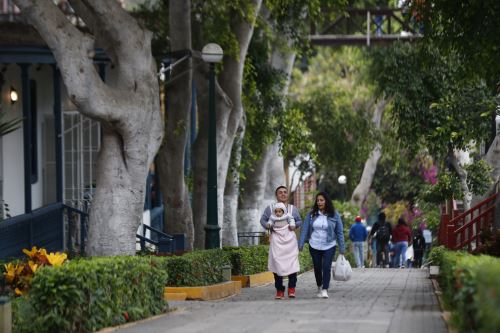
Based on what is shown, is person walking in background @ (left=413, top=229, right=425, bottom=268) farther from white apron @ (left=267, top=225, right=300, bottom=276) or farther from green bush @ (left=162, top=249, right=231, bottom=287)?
white apron @ (left=267, top=225, right=300, bottom=276)

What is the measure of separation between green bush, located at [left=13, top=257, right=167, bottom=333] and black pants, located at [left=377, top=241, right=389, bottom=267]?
2480 centimetres

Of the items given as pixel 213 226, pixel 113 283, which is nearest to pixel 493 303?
pixel 113 283

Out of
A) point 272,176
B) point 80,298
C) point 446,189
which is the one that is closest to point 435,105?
point 446,189

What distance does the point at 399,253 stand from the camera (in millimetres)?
38469

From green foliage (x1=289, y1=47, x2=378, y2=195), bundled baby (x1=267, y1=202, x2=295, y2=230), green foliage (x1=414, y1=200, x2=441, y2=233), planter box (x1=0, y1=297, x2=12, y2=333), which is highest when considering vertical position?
green foliage (x1=289, y1=47, x2=378, y2=195)

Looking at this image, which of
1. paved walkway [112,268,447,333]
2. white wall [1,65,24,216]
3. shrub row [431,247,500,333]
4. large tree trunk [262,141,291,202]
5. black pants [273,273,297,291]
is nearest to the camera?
shrub row [431,247,500,333]

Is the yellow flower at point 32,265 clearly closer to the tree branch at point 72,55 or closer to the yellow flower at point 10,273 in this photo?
the yellow flower at point 10,273

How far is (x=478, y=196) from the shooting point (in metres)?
29.9

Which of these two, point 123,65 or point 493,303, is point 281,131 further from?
point 493,303

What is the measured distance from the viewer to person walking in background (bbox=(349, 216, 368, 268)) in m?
37.9

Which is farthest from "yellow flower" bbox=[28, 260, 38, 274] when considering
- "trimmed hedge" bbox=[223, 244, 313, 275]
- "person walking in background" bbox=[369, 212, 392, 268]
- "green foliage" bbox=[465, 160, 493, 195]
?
"person walking in background" bbox=[369, 212, 392, 268]

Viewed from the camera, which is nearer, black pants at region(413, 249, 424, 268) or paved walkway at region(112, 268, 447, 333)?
paved walkway at region(112, 268, 447, 333)

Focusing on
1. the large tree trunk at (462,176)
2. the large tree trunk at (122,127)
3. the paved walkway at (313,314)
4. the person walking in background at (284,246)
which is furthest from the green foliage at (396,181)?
the large tree trunk at (122,127)

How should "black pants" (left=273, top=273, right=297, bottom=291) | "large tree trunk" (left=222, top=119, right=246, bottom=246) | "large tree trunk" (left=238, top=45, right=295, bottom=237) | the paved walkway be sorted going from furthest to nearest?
1. "large tree trunk" (left=238, top=45, right=295, bottom=237)
2. "large tree trunk" (left=222, top=119, right=246, bottom=246)
3. "black pants" (left=273, top=273, right=297, bottom=291)
4. the paved walkway
